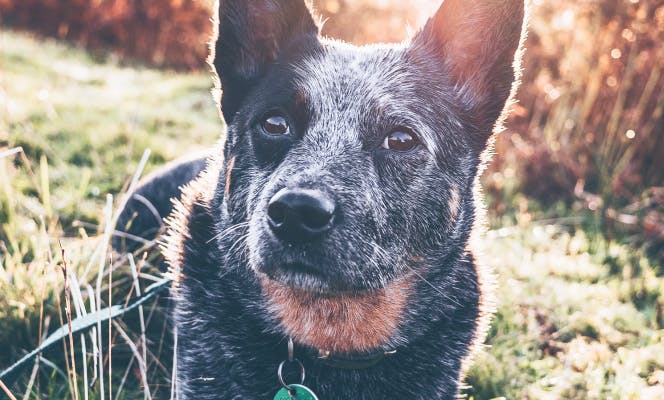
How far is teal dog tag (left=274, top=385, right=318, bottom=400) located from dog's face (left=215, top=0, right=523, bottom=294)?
40 centimetres

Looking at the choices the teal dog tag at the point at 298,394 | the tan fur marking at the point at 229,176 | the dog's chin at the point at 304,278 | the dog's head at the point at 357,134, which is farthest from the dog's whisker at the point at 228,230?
the teal dog tag at the point at 298,394

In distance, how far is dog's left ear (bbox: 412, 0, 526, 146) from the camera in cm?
243

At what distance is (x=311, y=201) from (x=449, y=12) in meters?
1.26

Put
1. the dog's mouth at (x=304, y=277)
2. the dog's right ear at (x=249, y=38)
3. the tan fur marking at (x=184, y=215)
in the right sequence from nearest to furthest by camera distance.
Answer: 1. the dog's mouth at (x=304, y=277)
2. the dog's right ear at (x=249, y=38)
3. the tan fur marking at (x=184, y=215)

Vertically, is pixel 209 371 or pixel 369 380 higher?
pixel 369 380

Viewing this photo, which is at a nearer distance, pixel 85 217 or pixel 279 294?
pixel 279 294

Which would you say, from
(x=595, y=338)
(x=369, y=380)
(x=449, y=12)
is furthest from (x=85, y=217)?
(x=595, y=338)

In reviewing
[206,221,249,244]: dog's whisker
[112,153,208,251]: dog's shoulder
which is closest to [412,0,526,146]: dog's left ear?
[206,221,249,244]: dog's whisker

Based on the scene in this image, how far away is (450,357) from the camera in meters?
2.53

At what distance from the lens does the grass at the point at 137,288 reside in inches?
106

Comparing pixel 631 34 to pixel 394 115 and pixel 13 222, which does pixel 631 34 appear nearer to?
pixel 394 115

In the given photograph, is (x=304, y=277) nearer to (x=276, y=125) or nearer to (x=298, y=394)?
(x=298, y=394)

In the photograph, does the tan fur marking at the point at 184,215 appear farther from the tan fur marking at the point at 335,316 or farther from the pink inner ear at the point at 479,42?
the pink inner ear at the point at 479,42

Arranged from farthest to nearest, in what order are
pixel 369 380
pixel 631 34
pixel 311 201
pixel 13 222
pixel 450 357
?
1. pixel 631 34
2. pixel 13 222
3. pixel 450 357
4. pixel 369 380
5. pixel 311 201
